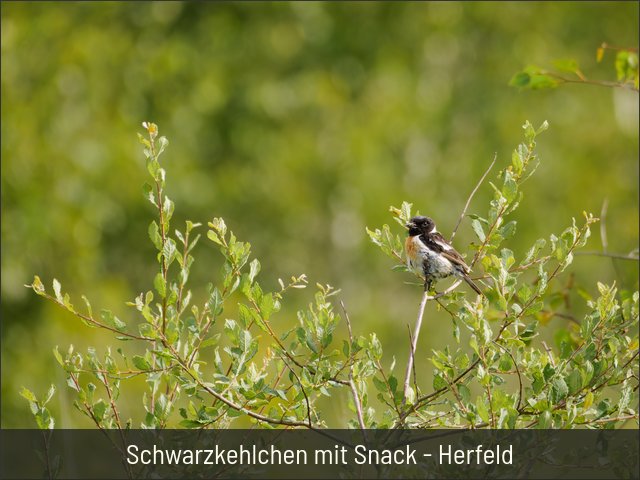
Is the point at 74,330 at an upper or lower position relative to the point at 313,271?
lower

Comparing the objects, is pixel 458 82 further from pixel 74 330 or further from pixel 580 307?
pixel 74 330

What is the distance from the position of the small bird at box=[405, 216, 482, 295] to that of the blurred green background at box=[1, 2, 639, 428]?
40.5 ft

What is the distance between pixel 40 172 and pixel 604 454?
11293 mm

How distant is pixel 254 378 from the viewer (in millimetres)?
3217

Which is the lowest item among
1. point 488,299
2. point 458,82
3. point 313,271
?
point 488,299

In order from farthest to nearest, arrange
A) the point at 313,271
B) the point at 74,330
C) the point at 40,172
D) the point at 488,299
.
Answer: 1. the point at 313,271
2. the point at 40,172
3. the point at 74,330
4. the point at 488,299

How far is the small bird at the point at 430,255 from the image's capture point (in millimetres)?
4566

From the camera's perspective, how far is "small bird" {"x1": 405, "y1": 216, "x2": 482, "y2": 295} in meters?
4.57

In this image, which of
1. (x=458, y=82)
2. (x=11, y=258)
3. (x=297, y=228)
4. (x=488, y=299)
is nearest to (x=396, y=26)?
(x=458, y=82)

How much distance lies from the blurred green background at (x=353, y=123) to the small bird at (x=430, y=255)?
40.5 feet

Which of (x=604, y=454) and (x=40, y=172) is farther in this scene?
(x=40, y=172)

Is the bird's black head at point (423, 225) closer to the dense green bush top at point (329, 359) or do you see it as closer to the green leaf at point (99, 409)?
the dense green bush top at point (329, 359)
